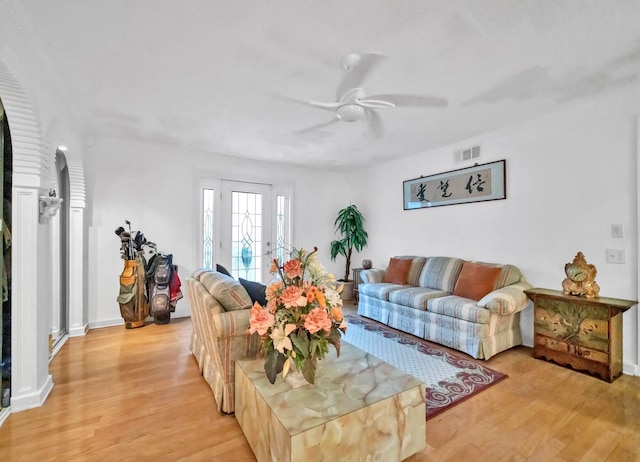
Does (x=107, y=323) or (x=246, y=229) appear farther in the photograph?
(x=246, y=229)

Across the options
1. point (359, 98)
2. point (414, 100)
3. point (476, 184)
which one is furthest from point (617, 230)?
point (359, 98)

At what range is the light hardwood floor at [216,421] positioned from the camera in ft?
5.35

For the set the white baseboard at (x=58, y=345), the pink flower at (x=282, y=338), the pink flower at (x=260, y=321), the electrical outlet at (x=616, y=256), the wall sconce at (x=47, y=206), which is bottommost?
the white baseboard at (x=58, y=345)

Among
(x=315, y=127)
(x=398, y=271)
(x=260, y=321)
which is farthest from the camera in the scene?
(x=398, y=271)

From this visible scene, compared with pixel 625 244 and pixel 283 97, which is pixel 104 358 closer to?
pixel 283 97

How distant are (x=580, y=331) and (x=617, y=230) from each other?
966 millimetres

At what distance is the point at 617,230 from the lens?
263 cm

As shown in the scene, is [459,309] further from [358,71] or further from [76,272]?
[76,272]

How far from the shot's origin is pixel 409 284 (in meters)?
4.09

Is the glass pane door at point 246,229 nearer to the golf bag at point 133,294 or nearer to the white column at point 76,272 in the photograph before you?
the golf bag at point 133,294

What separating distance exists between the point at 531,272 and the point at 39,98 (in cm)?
467

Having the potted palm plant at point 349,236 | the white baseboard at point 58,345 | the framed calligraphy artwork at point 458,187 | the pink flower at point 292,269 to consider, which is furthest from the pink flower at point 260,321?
the potted palm plant at point 349,236

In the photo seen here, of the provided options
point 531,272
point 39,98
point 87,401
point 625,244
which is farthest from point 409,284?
point 39,98

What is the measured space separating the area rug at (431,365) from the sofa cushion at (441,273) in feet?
2.50
